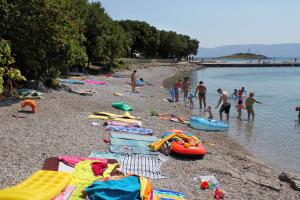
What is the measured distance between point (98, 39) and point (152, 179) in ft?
106

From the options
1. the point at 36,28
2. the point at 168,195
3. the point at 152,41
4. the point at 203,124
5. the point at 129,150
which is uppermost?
the point at 152,41

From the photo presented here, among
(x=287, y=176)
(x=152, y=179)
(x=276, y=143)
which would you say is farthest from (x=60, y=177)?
(x=276, y=143)

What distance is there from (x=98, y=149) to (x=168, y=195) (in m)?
3.55

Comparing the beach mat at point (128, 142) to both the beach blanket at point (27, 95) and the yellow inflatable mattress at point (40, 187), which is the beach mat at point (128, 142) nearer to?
the yellow inflatable mattress at point (40, 187)

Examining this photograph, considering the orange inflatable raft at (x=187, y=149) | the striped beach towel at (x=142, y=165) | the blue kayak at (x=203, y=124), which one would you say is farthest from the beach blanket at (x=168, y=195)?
the blue kayak at (x=203, y=124)

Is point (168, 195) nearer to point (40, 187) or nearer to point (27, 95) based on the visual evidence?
point (40, 187)

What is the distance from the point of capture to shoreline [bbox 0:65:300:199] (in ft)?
29.6

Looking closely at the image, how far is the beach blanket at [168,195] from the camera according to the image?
25.9ft

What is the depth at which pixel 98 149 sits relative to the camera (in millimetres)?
11109

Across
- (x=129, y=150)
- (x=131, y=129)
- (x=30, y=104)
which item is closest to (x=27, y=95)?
(x=30, y=104)

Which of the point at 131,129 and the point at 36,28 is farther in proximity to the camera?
the point at 36,28

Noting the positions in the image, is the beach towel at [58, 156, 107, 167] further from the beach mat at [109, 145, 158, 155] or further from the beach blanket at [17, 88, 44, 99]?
the beach blanket at [17, 88, 44, 99]

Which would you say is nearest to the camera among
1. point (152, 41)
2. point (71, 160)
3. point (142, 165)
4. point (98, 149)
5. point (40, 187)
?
point (40, 187)

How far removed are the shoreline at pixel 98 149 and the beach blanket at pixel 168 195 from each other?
34cm
